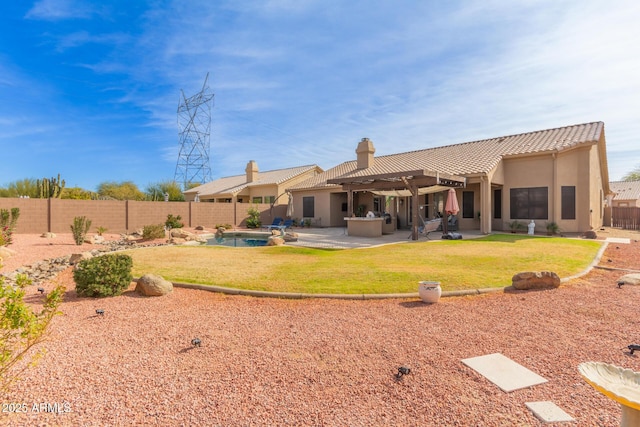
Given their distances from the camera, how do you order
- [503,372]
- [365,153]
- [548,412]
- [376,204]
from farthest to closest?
[365,153]
[376,204]
[503,372]
[548,412]

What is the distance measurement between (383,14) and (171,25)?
326 inches

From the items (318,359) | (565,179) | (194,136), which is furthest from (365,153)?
(194,136)

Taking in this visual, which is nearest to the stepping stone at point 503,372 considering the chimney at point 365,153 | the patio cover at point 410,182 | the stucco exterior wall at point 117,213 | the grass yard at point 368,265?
the grass yard at point 368,265

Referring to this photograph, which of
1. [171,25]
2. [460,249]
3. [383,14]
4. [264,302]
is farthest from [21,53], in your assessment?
[460,249]

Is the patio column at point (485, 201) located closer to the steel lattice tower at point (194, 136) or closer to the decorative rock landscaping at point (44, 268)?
the decorative rock landscaping at point (44, 268)

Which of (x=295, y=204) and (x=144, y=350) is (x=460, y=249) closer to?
(x=144, y=350)

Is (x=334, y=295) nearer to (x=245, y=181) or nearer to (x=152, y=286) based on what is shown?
(x=152, y=286)

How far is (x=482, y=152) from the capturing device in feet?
64.4

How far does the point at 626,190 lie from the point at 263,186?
46.4 m

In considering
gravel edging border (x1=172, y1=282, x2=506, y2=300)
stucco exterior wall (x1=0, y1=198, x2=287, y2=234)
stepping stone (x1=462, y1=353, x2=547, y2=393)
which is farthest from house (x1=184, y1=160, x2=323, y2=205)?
stepping stone (x1=462, y1=353, x2=547, y2=393)

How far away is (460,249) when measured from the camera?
36.6ft

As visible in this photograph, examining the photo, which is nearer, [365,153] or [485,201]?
[485,201]

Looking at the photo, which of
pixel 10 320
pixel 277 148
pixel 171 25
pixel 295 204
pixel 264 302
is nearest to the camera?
pixel 10 320

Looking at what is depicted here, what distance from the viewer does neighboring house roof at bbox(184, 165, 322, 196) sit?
30.1m
